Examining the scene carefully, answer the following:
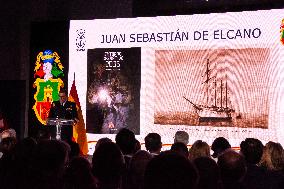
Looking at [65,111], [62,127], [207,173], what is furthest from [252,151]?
[62,127]

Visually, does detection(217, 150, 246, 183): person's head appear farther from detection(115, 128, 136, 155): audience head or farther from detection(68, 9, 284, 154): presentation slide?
→ detection(68, 9, 284, 154): presentation slide

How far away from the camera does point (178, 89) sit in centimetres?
812

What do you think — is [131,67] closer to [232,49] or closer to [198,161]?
[232,49]

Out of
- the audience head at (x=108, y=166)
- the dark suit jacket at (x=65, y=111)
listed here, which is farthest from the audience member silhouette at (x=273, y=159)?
the dark suit jacket at (x=65, y=111)

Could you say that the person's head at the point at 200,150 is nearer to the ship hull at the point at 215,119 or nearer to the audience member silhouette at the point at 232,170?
the audience member silhouette at the point at 232,170

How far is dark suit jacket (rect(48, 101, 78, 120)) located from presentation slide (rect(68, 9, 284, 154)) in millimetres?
1399

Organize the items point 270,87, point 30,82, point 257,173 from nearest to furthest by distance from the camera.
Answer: point 257,173 → point 270,87 → point 30,82

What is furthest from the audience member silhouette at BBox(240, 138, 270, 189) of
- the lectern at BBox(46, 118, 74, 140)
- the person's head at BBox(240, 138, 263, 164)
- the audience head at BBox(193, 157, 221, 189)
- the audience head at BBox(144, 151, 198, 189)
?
the lectern at BBox(46, 118, 74, 140)

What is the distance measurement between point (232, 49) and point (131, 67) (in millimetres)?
2082

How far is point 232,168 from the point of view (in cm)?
257

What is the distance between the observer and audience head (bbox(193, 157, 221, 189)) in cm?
237

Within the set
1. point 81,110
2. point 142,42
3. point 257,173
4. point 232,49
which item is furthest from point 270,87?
point 257,173

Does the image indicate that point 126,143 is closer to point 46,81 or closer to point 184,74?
point 184,74

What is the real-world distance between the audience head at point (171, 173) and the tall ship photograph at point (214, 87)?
5.74 metres
